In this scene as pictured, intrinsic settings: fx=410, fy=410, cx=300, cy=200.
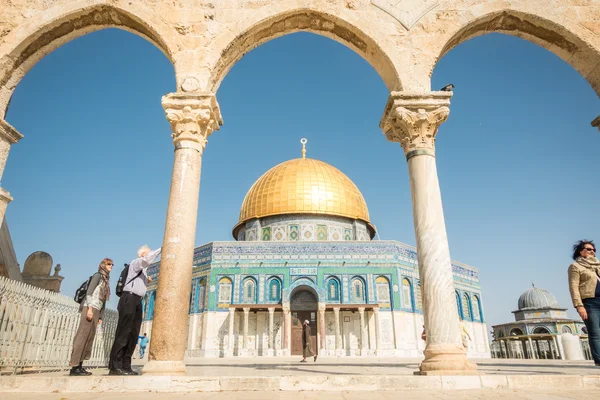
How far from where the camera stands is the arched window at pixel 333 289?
2069cm

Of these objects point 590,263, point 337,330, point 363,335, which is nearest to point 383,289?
point 363,335

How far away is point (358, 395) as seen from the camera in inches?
123

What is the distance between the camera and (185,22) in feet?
18.3

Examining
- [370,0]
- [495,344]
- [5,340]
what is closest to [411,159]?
[370,0]

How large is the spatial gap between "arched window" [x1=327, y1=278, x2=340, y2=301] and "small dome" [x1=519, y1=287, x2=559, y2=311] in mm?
24783

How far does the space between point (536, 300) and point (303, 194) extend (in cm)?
2571

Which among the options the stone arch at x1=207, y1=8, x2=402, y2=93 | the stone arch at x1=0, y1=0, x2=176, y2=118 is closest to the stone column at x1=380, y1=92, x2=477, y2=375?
the stone arch at x1=207, y1=8, x2=402, y2=93

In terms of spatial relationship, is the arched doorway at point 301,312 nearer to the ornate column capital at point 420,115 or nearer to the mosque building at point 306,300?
the mosque building at point 306,300

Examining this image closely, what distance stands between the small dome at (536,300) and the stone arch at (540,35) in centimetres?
3633

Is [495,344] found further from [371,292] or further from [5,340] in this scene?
[5,340]

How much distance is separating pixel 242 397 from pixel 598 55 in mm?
6292

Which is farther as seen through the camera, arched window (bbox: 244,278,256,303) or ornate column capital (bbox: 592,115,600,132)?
arched window (bbox: 244,278,256,303)

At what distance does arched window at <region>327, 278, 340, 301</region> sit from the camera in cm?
2069

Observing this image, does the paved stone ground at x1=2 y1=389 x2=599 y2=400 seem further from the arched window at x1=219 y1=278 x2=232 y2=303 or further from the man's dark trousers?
the arched window at x1=219 y1=278 x2=232 y2=303
